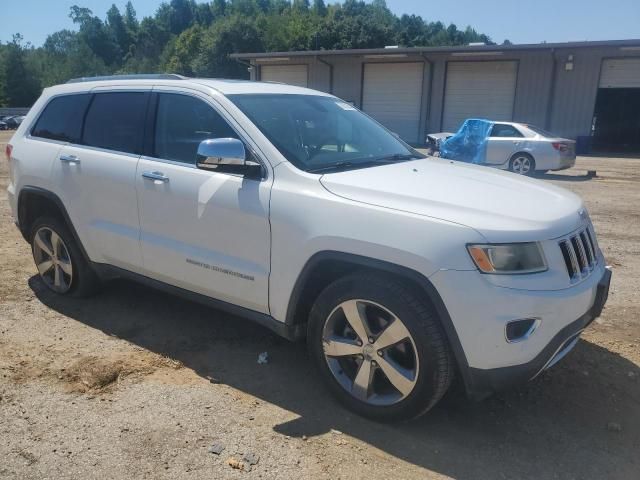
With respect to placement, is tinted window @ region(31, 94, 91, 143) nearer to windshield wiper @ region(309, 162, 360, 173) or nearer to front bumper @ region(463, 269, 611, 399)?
windshield wiper @ region(309, 162, 360, 173)

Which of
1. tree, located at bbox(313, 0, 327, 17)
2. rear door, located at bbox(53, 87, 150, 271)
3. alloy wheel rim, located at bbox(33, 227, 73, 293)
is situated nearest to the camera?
rear door, located at bbox(53, 87, 150, 271)

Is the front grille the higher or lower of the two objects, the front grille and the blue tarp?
the higher

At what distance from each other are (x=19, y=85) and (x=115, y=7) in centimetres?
7171

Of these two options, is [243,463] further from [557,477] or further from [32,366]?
[32,366]

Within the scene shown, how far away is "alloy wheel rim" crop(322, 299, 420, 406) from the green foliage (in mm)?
67343

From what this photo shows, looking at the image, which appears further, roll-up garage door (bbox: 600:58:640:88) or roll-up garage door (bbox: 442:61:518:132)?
roll-up garage door (bbox: 442:61:518:132)

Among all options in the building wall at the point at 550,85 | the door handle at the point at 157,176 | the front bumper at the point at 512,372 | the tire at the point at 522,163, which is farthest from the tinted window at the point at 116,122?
the building wall at the point at 550,85

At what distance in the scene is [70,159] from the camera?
434 cm

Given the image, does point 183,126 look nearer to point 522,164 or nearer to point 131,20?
point 522,164

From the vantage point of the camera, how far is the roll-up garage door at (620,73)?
23.8 meters

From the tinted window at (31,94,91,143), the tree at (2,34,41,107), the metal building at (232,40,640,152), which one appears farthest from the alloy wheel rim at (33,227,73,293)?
the tree at (2,34,41,107)

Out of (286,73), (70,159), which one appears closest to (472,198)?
(70,159)

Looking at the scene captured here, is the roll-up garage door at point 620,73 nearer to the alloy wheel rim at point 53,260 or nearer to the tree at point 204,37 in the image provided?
the alloy wheel rim at point 53,260

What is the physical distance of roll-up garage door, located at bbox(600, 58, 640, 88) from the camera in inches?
937
